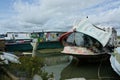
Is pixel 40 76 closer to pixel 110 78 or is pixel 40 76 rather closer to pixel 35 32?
pixel 110 78

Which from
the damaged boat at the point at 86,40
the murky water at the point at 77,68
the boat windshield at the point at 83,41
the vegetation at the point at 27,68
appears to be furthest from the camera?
the boat windshield at the point at 83,41

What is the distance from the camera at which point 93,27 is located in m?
19.0

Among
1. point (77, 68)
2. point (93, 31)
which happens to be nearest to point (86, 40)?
point (93, 31)

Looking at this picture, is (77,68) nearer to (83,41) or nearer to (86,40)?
(83,41)

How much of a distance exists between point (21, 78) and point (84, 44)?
40.2 ft

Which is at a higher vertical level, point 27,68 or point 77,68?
point 27,68

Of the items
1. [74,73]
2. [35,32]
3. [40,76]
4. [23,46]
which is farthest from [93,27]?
[35,32]

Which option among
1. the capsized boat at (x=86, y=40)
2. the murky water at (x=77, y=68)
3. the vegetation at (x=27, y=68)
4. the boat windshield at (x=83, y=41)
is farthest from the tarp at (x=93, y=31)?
the vegetation at (x=27, y=68)

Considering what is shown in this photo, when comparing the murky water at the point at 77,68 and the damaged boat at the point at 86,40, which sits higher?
the damaged boat at the point at 86,40

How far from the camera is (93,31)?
18.5 meters

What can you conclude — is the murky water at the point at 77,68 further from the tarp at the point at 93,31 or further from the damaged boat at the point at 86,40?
the tarp at the point at 93,31

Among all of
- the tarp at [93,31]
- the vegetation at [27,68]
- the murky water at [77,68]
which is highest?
the tarp at [93,31]

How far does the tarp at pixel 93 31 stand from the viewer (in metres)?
18.0

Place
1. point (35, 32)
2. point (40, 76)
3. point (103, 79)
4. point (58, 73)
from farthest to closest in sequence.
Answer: point (35, 32) < point (58, 73) < point (103, 79) < point (40, 76)
